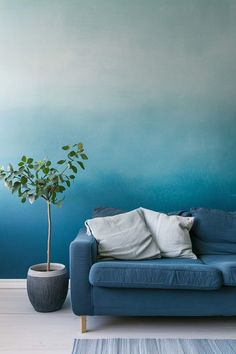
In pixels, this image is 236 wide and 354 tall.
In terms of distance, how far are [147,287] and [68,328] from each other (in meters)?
0.63

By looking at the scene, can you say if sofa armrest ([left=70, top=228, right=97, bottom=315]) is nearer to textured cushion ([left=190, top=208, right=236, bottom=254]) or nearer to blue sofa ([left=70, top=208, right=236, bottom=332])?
blue sofa ([left=70, top=208, right=236, bottom=332])

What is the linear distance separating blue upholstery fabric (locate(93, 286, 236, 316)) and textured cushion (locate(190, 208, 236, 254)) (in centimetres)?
60

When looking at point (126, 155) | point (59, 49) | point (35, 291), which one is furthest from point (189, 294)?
point (59, 49)

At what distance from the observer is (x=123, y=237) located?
2.90 meters

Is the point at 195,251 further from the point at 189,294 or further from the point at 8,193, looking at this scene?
the point at 8,193

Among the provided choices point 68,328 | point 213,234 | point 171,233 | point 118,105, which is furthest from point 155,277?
point 118,105

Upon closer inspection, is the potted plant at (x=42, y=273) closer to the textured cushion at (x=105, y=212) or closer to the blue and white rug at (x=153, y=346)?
the textured cushion at (x=105, y=212)

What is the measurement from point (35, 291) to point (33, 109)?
1.58m

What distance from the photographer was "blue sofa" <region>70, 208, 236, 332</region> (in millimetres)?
2598

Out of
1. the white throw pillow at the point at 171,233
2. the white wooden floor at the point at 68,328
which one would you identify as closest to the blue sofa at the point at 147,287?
the white wooden floor at the point at 68,328

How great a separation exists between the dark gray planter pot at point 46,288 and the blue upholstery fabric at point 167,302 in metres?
0.49

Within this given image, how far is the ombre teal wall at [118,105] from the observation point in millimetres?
3555

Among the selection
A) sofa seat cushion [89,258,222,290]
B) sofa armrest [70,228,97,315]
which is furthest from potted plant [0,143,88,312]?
sofa seat cushion [89,258,222,290]

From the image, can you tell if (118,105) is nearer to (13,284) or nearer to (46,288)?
(46,288)
